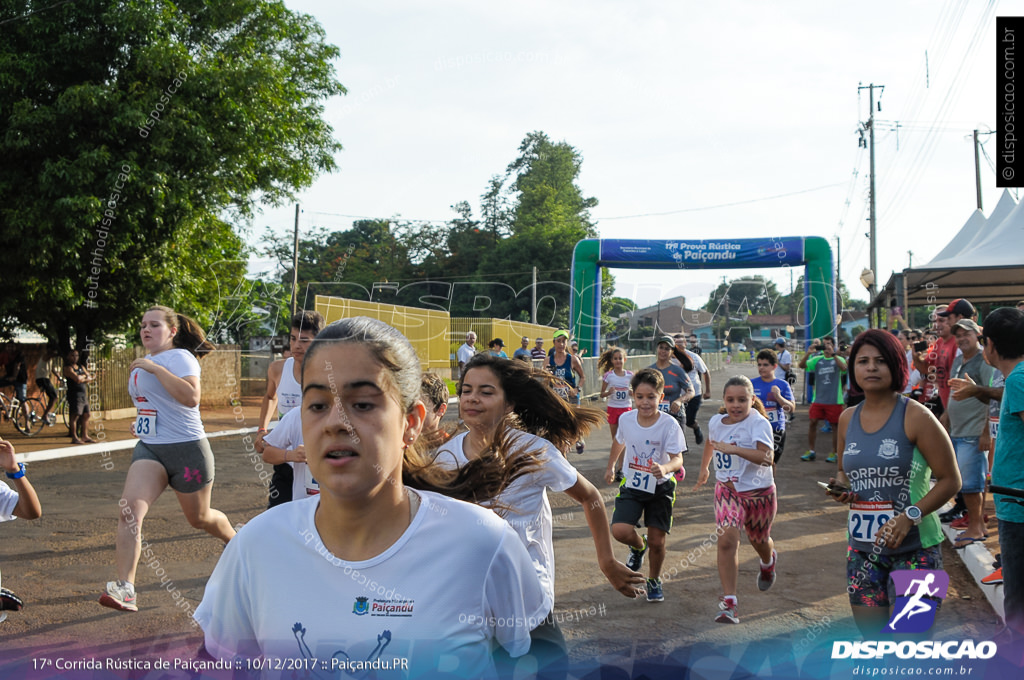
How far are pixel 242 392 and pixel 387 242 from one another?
1072 inches

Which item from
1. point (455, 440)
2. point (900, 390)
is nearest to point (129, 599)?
point (455, 440)

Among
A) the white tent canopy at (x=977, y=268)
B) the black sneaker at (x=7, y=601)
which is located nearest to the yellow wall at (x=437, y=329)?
the white tent canopy at (x=977, y=268)

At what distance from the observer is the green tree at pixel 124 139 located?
1373 cm

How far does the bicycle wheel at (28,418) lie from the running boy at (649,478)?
523 inches

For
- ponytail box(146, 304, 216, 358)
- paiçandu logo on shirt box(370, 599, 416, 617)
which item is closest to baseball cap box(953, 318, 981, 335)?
ponytail box(146, 304, 216, 358)

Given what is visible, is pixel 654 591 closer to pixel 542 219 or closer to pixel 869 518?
pixel 869 518

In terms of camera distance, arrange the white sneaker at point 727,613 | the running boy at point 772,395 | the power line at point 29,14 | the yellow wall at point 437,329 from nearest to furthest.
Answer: the white sneaker at point 727,613, the running boy at point 772,395, the power line at point 29,14, the yellow wall at point 437,329

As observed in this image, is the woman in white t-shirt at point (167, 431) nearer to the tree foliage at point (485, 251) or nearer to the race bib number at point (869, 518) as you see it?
the race bib number at point (869, 518)

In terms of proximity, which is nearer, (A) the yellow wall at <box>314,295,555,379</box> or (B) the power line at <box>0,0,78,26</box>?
(B) the power line at <box>0,0,78,26</box>

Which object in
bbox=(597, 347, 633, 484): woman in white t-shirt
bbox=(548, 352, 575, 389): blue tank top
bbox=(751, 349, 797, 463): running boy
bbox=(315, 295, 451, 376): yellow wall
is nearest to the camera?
bbox=(751, 349, 797, 463): running boy

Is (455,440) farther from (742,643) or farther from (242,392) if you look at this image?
(242,392)

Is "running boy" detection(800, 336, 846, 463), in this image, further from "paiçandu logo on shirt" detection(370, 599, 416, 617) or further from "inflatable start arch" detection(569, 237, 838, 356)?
"paiçandu logo on shirt" detection(370, 599, 416, 617)

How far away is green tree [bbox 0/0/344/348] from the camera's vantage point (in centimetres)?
1373

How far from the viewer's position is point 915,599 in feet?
11.7
